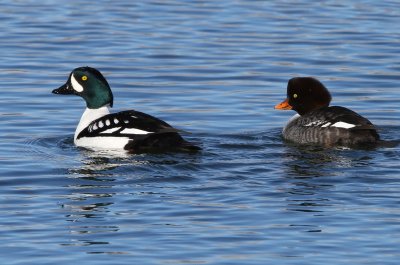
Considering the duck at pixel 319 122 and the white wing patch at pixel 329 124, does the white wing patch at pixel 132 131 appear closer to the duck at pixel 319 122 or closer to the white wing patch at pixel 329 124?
the duck at pixel 319 122

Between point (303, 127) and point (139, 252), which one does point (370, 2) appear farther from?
point (139, 252)

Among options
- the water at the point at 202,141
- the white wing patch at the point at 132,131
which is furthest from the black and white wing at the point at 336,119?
the white wing patch at the point at 132,131

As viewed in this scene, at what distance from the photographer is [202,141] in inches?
631

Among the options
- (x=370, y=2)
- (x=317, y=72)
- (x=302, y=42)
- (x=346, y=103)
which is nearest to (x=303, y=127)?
(x=346, y=103)

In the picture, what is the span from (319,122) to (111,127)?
8.43 feet

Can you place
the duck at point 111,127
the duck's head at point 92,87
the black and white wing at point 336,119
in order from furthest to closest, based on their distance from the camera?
the duck's head at point 92,87 < the black and white wing at point 336,119 < the duck at point 111,127

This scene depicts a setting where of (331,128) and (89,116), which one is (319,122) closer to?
(331,128)

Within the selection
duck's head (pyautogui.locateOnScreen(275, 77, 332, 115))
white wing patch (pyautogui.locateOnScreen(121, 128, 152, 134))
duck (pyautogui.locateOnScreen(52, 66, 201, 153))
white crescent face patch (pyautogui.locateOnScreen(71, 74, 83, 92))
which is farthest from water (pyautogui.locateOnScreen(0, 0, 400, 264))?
white crescent face patch (pyautogui.locateOnScreen(71, 74, 83, 92))

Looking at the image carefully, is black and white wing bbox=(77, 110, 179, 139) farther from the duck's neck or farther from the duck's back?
the duck's back

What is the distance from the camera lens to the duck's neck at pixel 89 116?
1605 cm

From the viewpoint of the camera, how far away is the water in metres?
11.3

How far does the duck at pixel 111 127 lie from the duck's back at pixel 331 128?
5.59ft

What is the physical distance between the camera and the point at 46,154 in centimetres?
1518

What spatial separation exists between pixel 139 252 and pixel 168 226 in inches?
32.1
